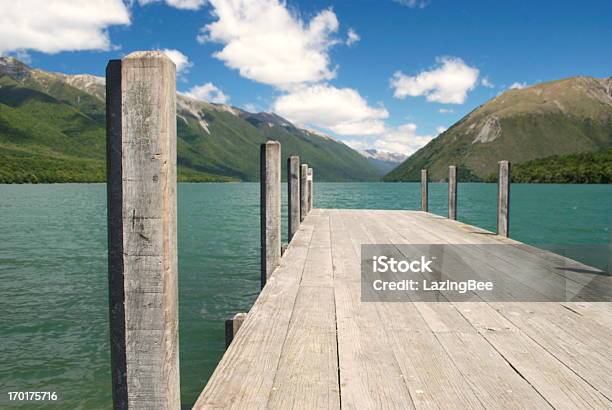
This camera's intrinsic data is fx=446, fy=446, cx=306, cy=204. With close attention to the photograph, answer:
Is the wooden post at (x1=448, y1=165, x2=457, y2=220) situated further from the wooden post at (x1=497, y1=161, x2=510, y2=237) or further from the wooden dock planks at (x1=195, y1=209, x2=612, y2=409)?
the wooden dock planks at (x1=195, y1=209, x2=612, y2=409)

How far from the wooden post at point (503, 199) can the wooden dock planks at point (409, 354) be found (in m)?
4.96

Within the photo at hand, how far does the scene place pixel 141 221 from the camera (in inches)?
74.9

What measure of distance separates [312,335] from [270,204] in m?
2.83

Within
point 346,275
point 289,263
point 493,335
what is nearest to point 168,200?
point 493,335

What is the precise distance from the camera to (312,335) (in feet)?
10.4

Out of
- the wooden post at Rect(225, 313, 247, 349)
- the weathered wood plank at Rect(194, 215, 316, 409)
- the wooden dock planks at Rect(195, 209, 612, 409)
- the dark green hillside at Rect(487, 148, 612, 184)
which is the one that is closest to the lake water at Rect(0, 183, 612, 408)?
the wooden post at Rect(225, 313, 247, 349)

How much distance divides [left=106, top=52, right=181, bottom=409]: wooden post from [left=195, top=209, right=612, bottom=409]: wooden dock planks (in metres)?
0.43

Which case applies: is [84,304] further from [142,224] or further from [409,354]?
[142,224]

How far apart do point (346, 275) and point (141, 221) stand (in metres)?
3.59

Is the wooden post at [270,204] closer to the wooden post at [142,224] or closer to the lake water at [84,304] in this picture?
the lake water at [84,304]

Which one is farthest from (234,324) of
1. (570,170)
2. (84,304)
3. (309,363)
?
(570,170)

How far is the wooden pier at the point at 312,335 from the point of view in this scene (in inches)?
74.6

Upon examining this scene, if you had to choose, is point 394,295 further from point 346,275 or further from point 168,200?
point 168,200

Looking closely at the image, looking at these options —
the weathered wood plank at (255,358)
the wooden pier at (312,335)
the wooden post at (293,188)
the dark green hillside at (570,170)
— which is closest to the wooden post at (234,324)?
the wooden pier at (312,335)
